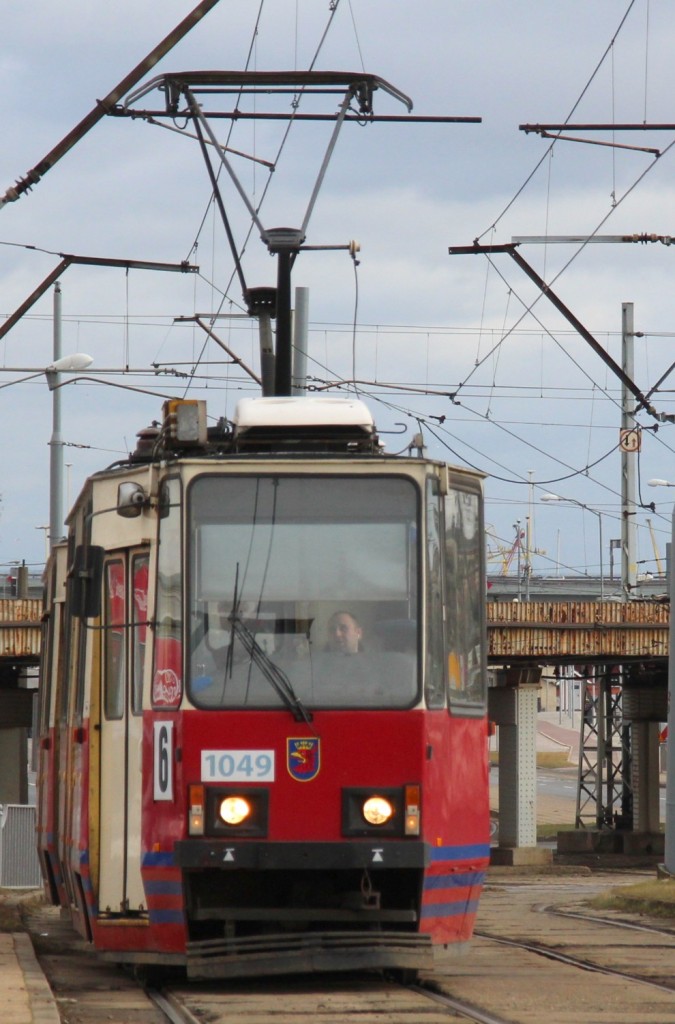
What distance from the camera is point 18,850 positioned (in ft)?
73.6

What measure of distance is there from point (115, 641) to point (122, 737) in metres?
0.60

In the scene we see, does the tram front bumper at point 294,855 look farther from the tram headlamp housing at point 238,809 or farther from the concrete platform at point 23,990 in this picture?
the concrete platform at point 23,990

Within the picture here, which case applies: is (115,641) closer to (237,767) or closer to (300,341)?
(237,767)

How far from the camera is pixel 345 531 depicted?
10.0m

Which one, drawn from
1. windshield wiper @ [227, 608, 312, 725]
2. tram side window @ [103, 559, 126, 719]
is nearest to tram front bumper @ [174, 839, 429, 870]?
windshield wiper @ [227, 608, 312, 725]

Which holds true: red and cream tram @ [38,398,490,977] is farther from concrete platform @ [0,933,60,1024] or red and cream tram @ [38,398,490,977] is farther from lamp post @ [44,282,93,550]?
lamp post @ [44,282,93,550]

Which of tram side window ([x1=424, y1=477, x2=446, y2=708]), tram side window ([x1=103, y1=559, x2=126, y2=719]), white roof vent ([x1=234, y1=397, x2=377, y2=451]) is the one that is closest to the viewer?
tram side window ([x1=424, y1=477, x2=446, y2=708])

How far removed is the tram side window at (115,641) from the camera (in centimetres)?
1047

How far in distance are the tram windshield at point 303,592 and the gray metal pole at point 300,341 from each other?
12019mm

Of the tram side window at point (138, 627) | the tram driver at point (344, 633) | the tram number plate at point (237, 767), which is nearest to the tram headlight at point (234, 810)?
the tram number plate at point (237, 767)

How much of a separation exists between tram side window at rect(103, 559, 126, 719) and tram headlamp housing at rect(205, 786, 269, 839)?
3.27 ft

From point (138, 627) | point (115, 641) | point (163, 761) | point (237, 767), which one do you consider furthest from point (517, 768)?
point (237, 767)

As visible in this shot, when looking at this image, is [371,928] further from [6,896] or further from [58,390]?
[58,390]

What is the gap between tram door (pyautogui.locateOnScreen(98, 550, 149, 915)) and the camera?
33.1 ft
